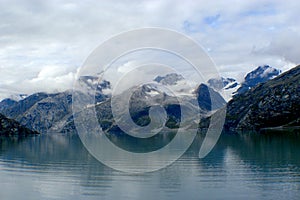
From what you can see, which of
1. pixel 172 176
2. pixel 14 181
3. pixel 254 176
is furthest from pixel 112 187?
pixel 254 176

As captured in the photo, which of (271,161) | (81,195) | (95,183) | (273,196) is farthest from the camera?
(271,161)

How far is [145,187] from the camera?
71.9m

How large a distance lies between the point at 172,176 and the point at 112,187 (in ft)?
60.6

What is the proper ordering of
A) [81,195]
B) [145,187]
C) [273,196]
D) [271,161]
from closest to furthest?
[273,196] < [81,195] < [145,187] < [271,161]

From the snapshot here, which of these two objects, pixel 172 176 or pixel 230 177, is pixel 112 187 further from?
pixel 230 177

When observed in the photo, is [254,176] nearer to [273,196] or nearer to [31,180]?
[273,196]

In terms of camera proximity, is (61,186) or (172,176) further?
(172,176)

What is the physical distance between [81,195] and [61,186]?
10.6 m

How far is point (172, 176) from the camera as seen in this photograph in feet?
281

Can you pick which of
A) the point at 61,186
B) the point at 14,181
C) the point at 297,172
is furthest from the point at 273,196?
the point at 14,181

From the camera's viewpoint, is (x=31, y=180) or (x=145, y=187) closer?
(x=145, y=187)

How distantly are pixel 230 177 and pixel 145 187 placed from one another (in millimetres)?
21123

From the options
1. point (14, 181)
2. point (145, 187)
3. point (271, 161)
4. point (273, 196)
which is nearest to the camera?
point (273, 196)

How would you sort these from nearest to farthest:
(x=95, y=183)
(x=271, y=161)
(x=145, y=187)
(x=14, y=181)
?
(x=145, y=187) → (x=95, y=183) → (x=14, y=181) → (x=271, y=161)
